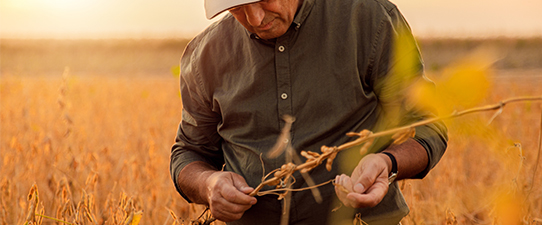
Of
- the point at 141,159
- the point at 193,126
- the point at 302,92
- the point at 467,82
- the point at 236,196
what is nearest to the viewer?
the point at 467,82

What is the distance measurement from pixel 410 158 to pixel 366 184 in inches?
12.2

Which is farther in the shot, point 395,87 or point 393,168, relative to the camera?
point 395,87

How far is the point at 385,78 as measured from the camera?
1416mm

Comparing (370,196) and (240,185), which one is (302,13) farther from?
(370,196)

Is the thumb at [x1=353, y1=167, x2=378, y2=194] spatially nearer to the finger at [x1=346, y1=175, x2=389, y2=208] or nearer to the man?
the finger at [x1=346, y1=175, x2=389, y2=208]

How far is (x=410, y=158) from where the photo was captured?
4.28 ft

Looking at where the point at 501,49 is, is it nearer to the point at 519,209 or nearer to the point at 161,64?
the point at 519,209

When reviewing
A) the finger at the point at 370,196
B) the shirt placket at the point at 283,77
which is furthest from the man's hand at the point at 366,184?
the shirt placket at the point at 283,77

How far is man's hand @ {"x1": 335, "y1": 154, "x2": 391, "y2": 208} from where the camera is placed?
991 mm

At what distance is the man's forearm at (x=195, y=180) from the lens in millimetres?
1463

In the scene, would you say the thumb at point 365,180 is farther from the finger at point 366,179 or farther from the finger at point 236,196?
the finger at point 236,196

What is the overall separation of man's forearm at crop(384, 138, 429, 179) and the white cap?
21.7 inches

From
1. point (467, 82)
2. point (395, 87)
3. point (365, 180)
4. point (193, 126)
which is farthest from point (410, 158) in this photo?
point (467, 82)

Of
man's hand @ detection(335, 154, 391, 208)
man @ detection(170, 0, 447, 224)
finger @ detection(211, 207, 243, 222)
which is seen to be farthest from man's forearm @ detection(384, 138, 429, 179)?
finger @ detection(211, 207, 243, 222)
